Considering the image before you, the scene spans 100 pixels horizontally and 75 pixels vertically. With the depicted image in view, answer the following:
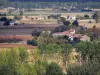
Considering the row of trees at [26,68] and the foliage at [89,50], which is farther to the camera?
the foliage at [89,50]

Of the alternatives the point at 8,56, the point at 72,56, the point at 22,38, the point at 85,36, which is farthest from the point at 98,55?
the point at 22,38

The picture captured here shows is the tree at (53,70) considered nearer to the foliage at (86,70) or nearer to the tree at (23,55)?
the foliage at (86,70)

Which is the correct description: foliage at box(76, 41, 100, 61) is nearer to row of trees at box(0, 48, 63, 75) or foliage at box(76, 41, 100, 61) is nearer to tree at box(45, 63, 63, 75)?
row of trees at box(0, 48, 63, 75)

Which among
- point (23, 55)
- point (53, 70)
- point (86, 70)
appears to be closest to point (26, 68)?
point (53, 70)

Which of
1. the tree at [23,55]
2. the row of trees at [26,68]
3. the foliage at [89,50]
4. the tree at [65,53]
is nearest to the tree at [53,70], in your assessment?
the row of trees at [26,68]

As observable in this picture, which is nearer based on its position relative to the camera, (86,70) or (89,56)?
(86,70)

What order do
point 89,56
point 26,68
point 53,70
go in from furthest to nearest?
point 89,56
point 26,68
point 53,70

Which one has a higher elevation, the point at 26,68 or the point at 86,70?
the point at 86,70

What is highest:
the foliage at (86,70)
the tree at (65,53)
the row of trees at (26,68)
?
the foliage at (86,70)

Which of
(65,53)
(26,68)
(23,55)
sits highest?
(26,68)

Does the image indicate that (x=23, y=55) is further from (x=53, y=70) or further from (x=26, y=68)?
(x=53, y=70)

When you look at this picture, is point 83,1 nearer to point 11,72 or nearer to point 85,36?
point 85,36
